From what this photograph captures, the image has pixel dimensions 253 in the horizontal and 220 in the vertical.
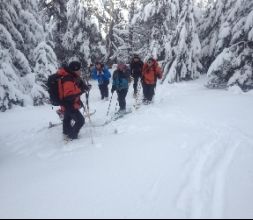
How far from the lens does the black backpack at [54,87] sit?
807cm

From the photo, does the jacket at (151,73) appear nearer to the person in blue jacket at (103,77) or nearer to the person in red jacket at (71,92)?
the person in blue jacket at (103,77)

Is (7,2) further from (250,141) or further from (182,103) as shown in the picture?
(250,141)

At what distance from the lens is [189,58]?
18516 millimetres

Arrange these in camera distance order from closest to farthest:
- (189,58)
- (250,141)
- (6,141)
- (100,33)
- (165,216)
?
(165,216), (250,141), (6,141), (189,58), (100,33)

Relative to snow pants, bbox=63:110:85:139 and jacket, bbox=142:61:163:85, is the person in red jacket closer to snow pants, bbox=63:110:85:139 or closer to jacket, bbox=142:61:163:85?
snow pants, bbox=63:110:85:139

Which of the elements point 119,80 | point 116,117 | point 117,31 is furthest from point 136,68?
point 117,31

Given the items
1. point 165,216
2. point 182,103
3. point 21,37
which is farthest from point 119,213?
point 21,37

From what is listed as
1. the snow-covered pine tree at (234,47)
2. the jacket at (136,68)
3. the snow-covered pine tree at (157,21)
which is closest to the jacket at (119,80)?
the jacket at (136,68)

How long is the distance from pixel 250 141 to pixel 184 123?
2.32 meters

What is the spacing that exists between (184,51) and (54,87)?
1175 cm

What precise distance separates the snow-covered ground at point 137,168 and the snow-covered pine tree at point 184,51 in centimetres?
768

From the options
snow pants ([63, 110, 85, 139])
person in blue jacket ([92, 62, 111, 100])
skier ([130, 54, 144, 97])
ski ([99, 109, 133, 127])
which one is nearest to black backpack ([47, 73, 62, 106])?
snow pants ([63, 110, 85, 139])

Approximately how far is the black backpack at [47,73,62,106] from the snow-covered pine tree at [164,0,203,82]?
448 inches

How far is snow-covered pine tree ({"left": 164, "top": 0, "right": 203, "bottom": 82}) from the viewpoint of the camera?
704 inches
